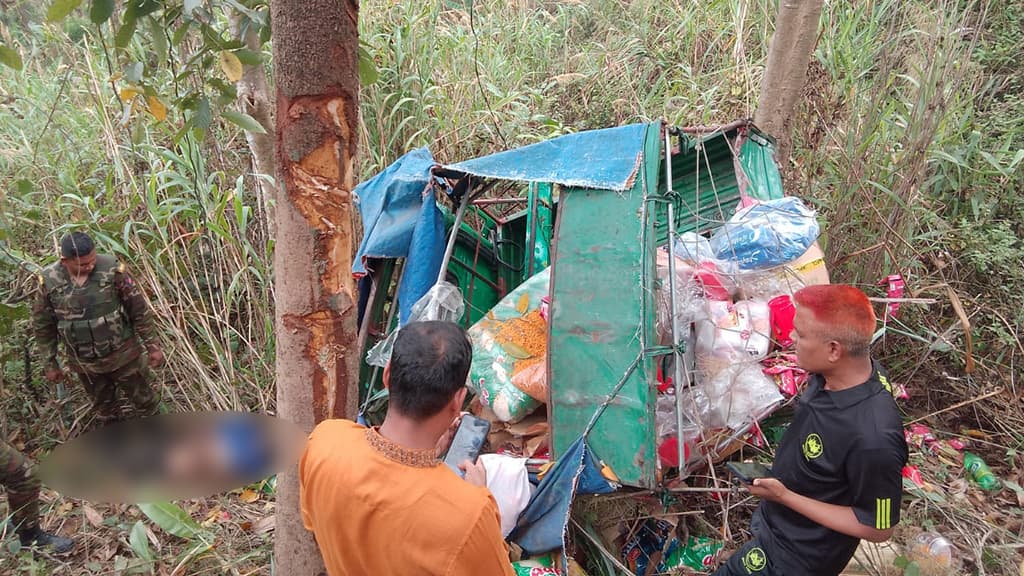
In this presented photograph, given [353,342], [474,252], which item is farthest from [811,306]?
[474,252]

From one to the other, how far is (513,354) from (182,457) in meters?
1.59

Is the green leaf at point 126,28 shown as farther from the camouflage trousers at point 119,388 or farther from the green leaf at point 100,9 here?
the camouflage trousers at point 119,388

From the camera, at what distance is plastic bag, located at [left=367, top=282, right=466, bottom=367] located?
9.89 feet

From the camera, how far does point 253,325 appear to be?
4246 mm

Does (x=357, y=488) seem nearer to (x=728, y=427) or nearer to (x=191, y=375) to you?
(x=728, y=427)

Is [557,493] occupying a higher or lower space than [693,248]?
lower

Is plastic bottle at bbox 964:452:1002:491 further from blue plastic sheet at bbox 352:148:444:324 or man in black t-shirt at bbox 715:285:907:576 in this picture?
blue plastic sheet at bbox 352:148:444:324

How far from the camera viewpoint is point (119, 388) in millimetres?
4090

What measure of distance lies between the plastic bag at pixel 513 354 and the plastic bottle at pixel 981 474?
2562mm

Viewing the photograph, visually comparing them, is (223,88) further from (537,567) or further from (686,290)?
(686,290)

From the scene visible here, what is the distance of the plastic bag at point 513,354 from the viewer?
2.88 m

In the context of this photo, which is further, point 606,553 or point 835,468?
point 606,553

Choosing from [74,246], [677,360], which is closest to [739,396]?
[677,360]

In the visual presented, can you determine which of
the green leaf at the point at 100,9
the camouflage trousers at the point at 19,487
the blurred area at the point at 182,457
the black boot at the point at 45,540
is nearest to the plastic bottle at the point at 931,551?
the blurred area at the point at 182,457
